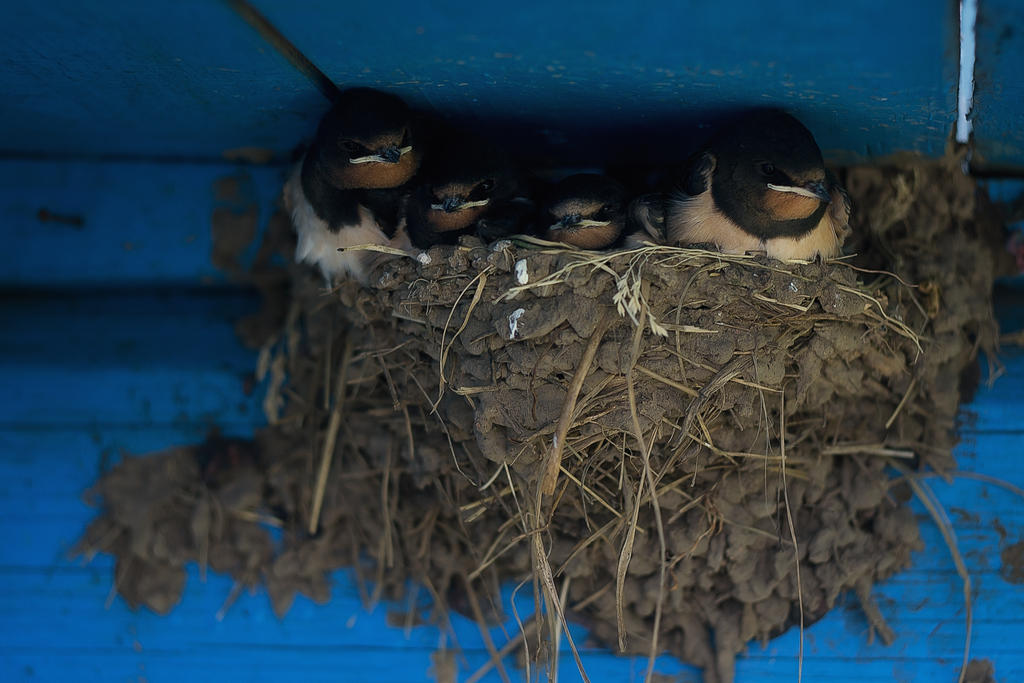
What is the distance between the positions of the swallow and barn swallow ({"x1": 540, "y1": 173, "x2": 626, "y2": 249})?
0.40ft

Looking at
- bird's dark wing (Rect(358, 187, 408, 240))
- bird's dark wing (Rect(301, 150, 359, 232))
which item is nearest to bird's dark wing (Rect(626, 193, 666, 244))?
bird's dark wing (Rect(358, 187, 408, 240))

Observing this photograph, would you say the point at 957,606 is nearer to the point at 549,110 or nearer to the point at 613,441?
the point at 613,441

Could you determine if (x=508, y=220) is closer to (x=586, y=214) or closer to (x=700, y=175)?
(x=586, y=214)

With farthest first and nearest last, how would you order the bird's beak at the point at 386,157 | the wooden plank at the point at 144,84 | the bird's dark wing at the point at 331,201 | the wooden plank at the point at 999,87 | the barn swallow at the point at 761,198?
1. the bird's dark wing at the point at 331,201
2. the bird's beak at the point at 386,157
3. the barn swallow at the point at 761,198
4. the wooden plank at the point at 144,84
5. the wooden plank at the point at 999,87

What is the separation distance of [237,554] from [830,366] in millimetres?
1800

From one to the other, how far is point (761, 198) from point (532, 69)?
2.46 feet

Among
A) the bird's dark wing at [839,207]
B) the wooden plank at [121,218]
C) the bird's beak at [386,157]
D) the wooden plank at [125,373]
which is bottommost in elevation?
the wooden plank at [125,373]

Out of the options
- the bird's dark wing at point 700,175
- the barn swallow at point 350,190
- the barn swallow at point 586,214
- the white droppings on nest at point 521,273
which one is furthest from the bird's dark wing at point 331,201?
the bird's dark wing at point 700,175

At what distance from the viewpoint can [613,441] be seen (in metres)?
2.35

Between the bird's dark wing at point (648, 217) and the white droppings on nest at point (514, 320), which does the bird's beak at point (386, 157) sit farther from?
the bird's dark wing at point (648, 217)

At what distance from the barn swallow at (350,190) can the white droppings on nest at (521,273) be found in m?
0.49

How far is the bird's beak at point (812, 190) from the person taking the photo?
2.40 m

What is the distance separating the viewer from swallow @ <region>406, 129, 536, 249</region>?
8.54ft

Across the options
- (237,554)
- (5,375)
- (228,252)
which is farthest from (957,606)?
(5,375)
